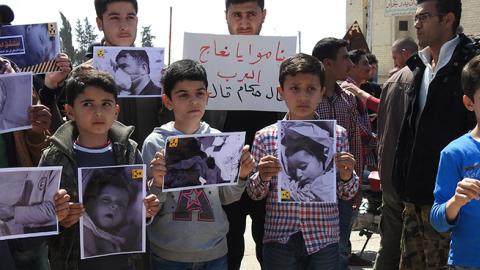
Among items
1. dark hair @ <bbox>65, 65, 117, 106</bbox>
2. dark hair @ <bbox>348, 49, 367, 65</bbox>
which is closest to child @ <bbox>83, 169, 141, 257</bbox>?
dark hair @ <bbox>65, 65, 117, 106</bbox>

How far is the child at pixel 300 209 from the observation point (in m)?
3.10

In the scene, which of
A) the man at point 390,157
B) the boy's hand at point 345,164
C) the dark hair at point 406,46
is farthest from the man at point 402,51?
the boy's hand at point 345,164

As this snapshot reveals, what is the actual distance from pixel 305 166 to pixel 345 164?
0.20 meters

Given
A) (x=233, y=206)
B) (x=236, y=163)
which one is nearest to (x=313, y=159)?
(x=236, y=163)

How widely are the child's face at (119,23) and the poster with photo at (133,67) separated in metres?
0.17

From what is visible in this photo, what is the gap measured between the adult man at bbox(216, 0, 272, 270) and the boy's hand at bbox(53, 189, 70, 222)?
3.89 feet

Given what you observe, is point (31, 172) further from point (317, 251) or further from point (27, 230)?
point (317, 251)

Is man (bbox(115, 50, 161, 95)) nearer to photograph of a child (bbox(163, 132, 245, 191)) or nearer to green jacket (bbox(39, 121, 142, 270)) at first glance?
green jacket (bbox(39, 121, 142, 270))

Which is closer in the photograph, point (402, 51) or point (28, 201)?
point (28, 201)

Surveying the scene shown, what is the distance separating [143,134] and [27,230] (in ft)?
3.83

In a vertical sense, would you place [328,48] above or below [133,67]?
above

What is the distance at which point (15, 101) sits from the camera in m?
3.00

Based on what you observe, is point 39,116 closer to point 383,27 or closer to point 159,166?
point 159,166

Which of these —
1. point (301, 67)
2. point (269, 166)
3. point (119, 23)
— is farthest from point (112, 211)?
point (119, 23)
